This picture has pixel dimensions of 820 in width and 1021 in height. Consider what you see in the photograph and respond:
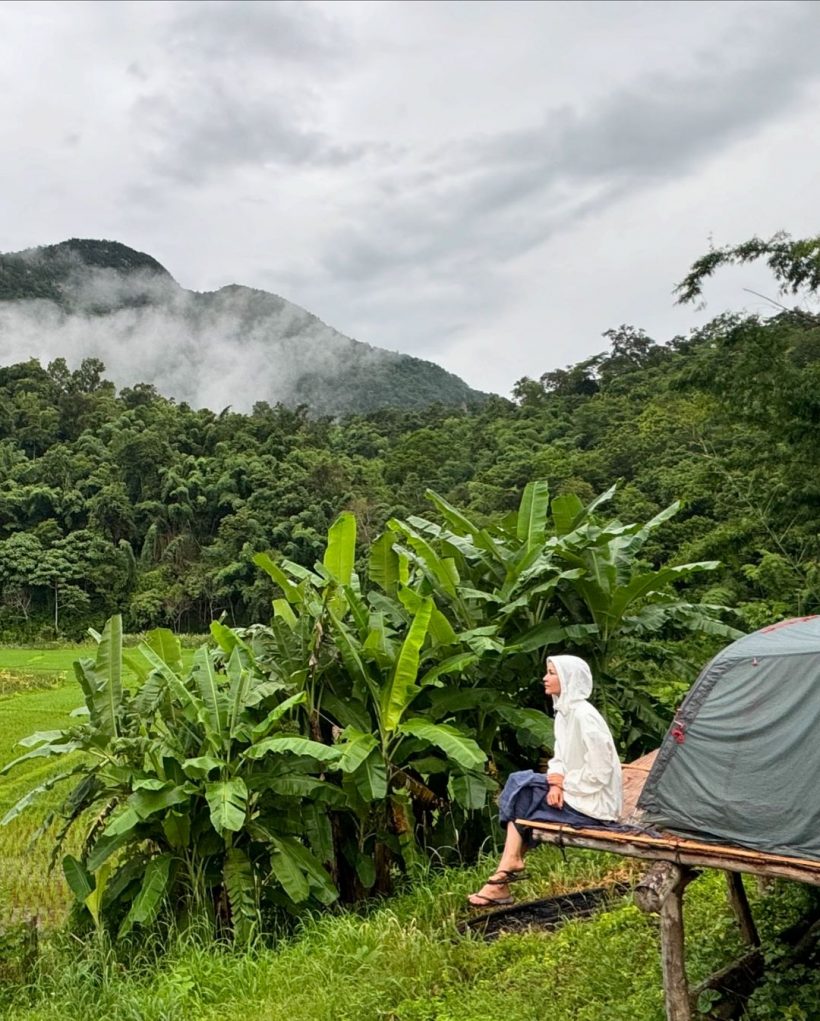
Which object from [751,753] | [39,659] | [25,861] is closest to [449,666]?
[751,753]

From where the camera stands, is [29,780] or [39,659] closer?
[29,780]

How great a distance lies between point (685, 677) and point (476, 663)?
188 centimetres

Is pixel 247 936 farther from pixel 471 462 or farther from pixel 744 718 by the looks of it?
pixel 471 462

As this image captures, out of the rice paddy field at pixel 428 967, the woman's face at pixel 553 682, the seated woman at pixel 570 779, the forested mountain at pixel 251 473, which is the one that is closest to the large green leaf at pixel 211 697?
the rice paddy field at pixel 428 967

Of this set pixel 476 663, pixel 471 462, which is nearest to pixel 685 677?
pixel 476 663

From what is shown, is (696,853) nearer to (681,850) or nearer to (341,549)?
(681,850)

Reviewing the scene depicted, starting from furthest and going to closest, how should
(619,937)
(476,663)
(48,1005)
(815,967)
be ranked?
(476,663) < (48,1005) < (619,937) < (815,967)

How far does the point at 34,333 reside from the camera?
113375mm

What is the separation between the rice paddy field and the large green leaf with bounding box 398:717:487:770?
774 mm

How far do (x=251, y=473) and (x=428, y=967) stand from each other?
46.1 metres

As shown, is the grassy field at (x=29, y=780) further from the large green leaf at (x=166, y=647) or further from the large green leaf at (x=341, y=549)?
the large green leaf at (x=341, y=549)

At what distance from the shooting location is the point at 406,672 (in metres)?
5.35

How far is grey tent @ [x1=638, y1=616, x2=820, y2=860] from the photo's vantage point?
126 inches

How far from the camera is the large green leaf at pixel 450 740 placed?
A: 4.89 metres
